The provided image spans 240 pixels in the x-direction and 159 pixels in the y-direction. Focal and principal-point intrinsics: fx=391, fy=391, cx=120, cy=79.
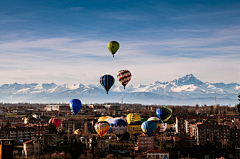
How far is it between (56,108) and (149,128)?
11772 centimetres

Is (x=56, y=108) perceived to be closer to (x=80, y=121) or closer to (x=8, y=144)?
(x=80, y=121)

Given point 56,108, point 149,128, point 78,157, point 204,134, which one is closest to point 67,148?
point 78,157

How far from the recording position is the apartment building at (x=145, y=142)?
53406mm

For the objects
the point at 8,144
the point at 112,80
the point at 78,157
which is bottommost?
the point at 78,157

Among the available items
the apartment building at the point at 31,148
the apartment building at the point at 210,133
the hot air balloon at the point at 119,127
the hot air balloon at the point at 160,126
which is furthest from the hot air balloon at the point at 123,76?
the apartment building at the point at 31,148

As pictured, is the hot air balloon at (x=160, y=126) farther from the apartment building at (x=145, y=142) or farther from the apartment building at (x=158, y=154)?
the apartment building at (x=158, y=154)

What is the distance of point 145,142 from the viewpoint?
5394cm

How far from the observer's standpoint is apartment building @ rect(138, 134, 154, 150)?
175 feet

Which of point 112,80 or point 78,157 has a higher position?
point 112,80

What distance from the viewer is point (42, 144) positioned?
5344cm

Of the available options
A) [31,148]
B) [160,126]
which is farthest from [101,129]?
[31,148]

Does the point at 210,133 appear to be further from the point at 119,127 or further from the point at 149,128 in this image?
the point at 119,127

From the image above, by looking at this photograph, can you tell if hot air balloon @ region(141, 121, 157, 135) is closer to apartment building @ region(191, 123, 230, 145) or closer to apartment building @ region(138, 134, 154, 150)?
apartment building @ region(138, 134, 154, 150)

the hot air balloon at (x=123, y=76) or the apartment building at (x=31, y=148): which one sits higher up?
the hot air balloon at (x=123, y=76)
